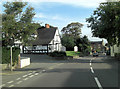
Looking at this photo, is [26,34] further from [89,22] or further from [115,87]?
[115,87]

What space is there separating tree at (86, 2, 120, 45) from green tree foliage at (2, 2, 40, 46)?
827cm

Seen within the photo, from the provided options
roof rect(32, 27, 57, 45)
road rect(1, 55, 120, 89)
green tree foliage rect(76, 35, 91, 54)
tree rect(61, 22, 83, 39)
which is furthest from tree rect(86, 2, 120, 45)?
tree rect(61, 22, 83, 39)

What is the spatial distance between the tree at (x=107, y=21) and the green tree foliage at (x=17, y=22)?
8.27 m

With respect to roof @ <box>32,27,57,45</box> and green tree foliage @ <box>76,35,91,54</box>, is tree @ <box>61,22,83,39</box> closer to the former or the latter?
green tree foliage @ <box>76,35,91,54</box>

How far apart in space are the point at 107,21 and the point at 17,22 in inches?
429

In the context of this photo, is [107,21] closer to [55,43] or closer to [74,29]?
[55,43]

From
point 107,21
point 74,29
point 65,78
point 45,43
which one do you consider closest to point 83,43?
point 74,29

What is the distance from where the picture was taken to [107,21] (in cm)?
2150

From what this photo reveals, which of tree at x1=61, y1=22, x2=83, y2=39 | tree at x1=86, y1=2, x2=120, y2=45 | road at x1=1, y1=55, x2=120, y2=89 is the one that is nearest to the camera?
road at x1=1, y1=55, x2=120, y2=89

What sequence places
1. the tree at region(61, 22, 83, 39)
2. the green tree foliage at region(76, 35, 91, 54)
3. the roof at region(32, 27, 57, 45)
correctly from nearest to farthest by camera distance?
the roof at region(32, 27, 57, 45)
the green tree foliage at region(76, 35, 91, 54)
the tree at region(61, 22, 83, 39)

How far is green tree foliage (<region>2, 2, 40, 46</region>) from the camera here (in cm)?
2016

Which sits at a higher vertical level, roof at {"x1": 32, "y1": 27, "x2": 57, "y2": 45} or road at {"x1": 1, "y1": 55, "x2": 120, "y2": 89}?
roof at {"x1": 32, "y1": 27, "x2": 57, "y2": 45}

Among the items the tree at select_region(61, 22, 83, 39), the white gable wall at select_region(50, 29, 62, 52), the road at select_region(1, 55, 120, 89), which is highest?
the tree at select_region(61, 22, 83, 39)

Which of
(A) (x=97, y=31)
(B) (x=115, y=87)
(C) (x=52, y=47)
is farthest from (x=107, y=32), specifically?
(C) (x=52, y=47)
